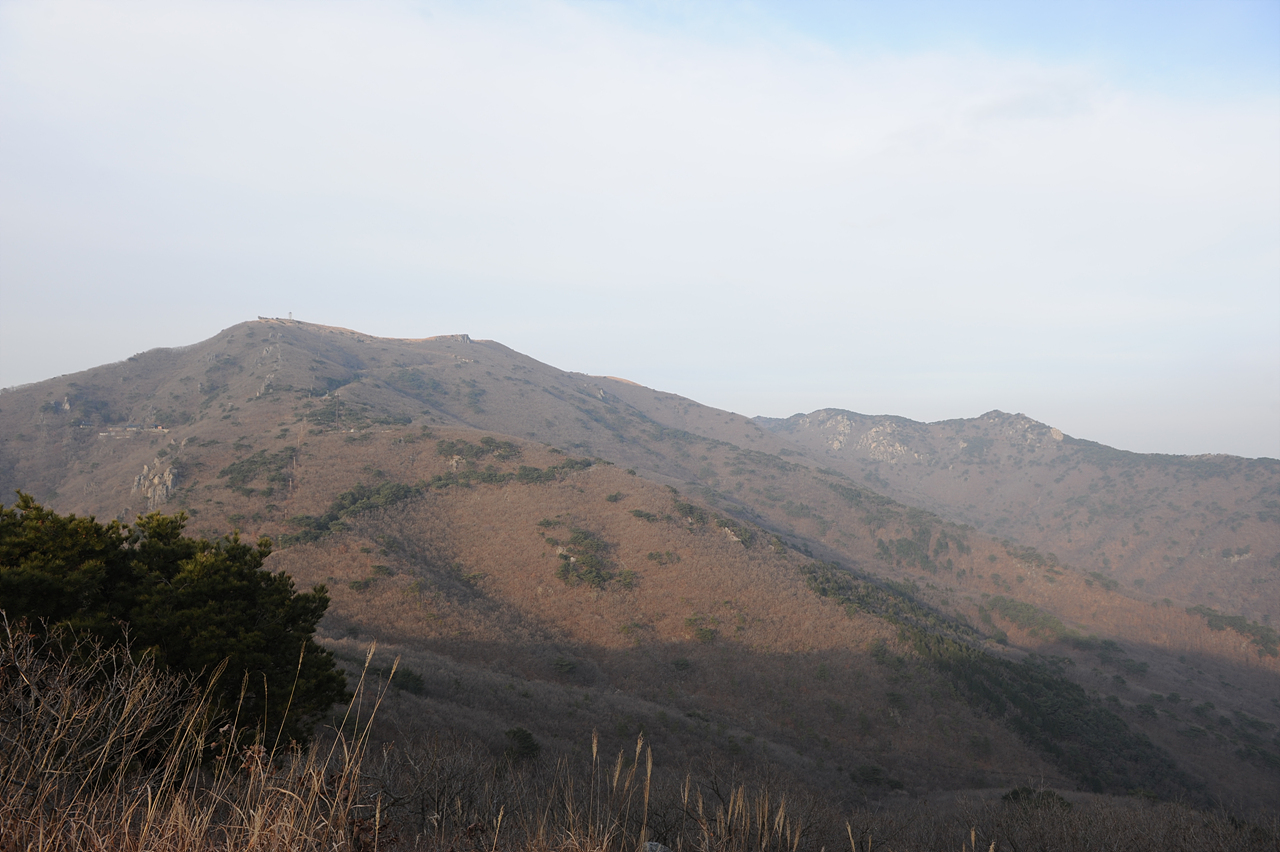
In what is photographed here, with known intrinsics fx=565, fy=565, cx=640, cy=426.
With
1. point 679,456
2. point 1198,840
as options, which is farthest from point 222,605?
point 679,456

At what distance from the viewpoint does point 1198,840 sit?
12594 mm

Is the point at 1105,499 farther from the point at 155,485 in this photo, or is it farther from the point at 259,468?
A: the point at 155,485

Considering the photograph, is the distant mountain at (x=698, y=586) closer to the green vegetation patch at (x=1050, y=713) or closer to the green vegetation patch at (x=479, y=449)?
the green vegetation patch at (x=1050, y=713)

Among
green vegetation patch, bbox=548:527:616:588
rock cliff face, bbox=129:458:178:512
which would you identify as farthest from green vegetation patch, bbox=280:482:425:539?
green vegetation patch, bbox=548:527:616:588

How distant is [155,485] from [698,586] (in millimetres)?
53405

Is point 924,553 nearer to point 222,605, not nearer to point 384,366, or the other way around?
point 222,605

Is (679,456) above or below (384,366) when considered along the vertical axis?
below

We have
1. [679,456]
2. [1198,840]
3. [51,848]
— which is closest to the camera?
[51,848]

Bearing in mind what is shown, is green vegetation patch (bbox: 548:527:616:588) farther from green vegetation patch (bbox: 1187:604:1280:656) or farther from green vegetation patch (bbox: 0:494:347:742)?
green vegetation patch (bbox: 1187:604:1280:656)

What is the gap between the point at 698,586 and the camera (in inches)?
1895

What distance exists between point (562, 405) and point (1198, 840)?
127554 mm

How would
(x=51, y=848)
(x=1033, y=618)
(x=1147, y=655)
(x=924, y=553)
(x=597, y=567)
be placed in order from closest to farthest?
(x=51, y=848) < (x=597, y=567) < (x=1147, y=655) < (x=1033, y=618) < (x=924, y=553)

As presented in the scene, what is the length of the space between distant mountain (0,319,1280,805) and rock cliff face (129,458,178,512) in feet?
1.22

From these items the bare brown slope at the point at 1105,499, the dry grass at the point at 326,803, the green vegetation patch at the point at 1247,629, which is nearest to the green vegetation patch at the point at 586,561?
the dry grass at the point at 326,803
